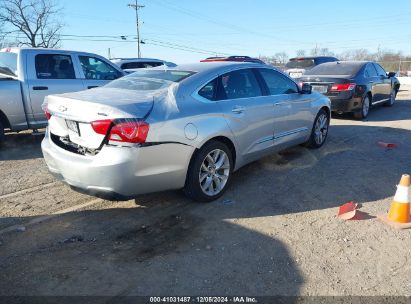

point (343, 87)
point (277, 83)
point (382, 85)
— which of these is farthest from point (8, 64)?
point (382, 85)

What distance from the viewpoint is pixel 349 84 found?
9328 mm

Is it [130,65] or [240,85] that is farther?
[130,65]

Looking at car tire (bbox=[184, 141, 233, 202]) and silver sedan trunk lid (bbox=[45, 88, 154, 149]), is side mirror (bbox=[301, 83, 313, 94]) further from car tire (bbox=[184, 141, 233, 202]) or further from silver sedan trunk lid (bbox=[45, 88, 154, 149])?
silver sedan trunk lid (bbox=[45, 88, 154, 149])

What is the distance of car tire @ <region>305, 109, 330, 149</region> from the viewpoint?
6524mm

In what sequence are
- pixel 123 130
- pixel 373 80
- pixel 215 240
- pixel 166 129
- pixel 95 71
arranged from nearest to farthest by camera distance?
pixel 123 130 → pixel 215 240 → pixel 166 129 → pixel 95 71 → pixel 373 80

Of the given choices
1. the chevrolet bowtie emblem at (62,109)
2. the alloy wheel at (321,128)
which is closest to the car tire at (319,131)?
the alloy wheel at (321,128)

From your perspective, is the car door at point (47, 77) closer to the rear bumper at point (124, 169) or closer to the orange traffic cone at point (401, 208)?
the rear bumper at point (124, 169)

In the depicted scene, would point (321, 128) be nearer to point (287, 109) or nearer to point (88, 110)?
point (287, 109)

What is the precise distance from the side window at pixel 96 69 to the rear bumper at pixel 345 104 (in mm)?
5494

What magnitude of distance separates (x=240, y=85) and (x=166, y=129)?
156 cm

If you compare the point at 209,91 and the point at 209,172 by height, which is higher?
the point at 209,91

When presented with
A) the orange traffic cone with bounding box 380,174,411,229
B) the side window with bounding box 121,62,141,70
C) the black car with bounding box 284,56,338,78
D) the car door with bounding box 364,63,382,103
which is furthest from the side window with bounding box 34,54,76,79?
the black car with bounding box 284,56,338,78

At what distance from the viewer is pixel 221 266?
121 inches

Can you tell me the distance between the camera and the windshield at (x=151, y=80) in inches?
166
